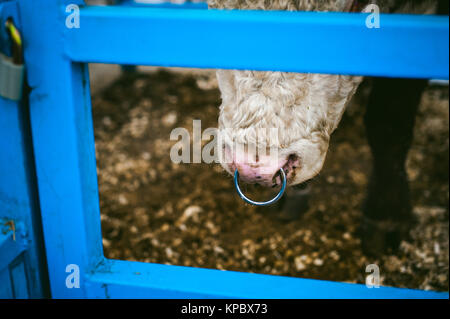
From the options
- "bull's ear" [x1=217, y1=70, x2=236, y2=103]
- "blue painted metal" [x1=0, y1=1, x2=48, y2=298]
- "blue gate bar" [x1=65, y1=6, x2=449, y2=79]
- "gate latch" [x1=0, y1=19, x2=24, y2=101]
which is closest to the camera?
"blue gate bar" [x1=65, y1=6, x2=449, y2=79]

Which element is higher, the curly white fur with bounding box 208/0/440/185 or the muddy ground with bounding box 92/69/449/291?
the curly white fur with bounding box 208/0/440/185

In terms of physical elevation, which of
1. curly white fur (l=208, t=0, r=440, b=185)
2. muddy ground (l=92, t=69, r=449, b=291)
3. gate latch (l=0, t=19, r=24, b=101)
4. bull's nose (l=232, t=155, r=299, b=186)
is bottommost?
muddy ground (l=92, t=69, r=449, b=291)

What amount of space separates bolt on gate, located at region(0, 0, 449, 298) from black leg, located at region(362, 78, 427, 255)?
3.87 ft

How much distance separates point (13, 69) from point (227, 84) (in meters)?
0.67

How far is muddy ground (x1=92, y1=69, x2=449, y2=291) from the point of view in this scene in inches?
89.0

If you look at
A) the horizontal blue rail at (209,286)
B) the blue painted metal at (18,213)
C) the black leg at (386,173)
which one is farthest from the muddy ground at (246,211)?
the blue painted metal at (18,213)

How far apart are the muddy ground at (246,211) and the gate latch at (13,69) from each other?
0.77 m

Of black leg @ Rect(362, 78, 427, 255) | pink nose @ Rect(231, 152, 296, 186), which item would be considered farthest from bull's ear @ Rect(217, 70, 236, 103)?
black leg @ Rect(362, 78, 427, 255)

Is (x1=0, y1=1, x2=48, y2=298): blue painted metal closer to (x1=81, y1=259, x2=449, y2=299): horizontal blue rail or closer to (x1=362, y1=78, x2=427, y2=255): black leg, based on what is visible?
(x1=81, y1=259, x2=449, y2=299): horizontal blue rail

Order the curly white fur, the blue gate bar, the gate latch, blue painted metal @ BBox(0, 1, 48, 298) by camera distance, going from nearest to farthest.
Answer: the blue gate bar
the gate latch
blue painted metal @ BBox(0, 1, 48, 298)
the curly white fur

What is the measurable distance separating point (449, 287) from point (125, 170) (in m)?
2.11

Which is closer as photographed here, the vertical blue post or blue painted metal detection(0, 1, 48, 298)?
the vertical blue post
